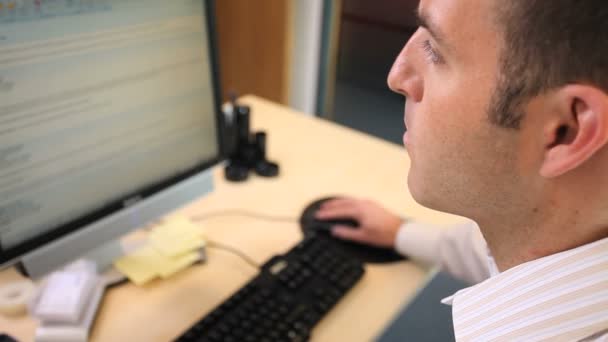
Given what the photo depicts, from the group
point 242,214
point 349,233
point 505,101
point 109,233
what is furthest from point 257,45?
point 505,101

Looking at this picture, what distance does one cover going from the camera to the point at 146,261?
79cm

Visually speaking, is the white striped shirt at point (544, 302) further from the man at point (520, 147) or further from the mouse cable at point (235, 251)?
the mouse cable at point (235, 251)

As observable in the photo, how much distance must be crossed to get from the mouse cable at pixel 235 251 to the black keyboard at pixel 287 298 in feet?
0.12

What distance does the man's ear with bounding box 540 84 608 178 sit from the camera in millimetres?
396

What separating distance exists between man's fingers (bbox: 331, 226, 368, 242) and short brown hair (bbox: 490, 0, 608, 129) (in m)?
0.47

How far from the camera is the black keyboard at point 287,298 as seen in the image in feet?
2.16

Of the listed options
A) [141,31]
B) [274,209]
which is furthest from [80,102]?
[274,209]

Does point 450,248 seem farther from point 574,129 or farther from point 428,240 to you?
point 574,129

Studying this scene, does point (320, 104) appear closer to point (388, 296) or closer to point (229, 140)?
point (229, 140)

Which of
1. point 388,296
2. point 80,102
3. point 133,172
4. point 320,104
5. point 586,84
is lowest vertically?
point 320,104

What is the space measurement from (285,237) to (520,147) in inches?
20.6

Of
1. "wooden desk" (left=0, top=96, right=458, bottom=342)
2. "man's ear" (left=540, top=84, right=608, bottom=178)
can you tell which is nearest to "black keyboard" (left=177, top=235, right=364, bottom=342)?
"wooden desk" (left=0, top=96, right=458, bottom=342)

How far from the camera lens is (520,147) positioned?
18.3 inches

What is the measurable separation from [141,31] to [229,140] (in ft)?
1.63
